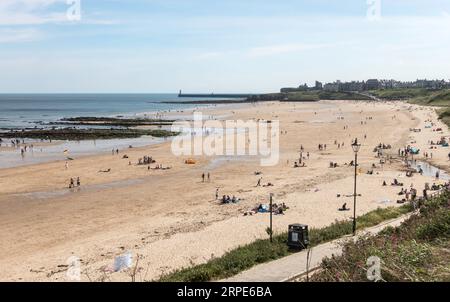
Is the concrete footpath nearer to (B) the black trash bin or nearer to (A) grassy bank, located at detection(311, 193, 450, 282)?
(B) the black trash bin

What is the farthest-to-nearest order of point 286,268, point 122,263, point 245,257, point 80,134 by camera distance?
point 80,134
point 122,263
point 245,257
point 286,268

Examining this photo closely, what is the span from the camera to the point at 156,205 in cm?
2686

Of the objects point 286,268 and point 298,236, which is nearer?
point 286,268

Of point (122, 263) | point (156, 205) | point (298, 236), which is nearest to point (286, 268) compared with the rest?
point (298, 236)

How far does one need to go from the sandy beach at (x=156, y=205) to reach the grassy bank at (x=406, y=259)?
21.9 feet

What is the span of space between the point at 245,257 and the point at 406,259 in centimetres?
602

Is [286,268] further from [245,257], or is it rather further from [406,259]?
[406,259]

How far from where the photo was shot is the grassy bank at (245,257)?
43.7ft

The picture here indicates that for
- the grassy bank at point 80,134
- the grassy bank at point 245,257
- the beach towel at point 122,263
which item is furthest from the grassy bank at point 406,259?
the grassy bank at point 80,134

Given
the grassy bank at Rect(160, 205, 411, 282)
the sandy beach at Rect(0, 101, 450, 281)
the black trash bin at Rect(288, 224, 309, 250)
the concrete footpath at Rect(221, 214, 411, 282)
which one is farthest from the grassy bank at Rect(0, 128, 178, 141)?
the concrete footpath at Rect(221, 214, 411, 282)

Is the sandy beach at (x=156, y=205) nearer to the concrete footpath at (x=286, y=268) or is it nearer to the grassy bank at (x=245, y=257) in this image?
the grassy bank at (x=245, y=257)
